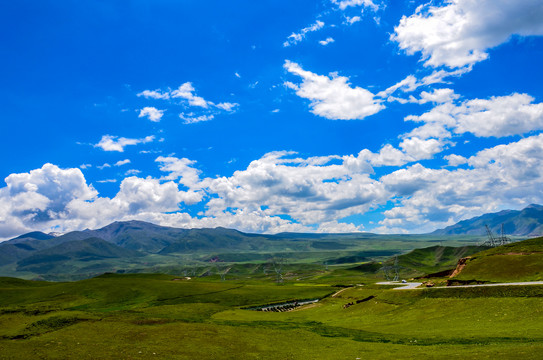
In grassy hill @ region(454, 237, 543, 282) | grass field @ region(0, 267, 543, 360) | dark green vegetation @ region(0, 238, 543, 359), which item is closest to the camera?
grass field @ region(0, 267, 543, 360)

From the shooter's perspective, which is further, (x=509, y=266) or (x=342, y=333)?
(x=509, y=266)

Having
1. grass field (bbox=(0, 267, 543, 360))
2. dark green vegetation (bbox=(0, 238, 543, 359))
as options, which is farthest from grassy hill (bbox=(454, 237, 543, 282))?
grass field (bbox=(0, 267, 543, 360))

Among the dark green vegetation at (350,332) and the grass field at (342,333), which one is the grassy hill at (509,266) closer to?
the dark green vegetation at (350,332)

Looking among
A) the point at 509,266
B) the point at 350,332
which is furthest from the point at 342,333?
the point at 509,266

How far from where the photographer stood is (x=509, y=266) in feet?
250

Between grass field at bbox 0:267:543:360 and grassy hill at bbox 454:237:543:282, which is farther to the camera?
grassy hill at bbox 454:237:543:282

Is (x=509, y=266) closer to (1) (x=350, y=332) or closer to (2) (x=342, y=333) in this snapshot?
(1) (x=350, y=332)

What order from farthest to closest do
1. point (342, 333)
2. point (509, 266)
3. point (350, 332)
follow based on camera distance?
point (509, 266) → point (350, 332) → point (342, 333)

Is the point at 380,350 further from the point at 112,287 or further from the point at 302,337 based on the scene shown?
the point at 112,287

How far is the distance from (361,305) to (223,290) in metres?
77.5

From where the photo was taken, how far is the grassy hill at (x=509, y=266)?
70562 millimetres

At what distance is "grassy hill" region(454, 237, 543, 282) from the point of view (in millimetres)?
70562

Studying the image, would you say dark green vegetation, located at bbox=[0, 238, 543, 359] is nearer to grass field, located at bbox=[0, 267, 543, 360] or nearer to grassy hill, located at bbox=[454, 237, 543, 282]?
grass field, located at bbox=[0, 267, 543, 360]

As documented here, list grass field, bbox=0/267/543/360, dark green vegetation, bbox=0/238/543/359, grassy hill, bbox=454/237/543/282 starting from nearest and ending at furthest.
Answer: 1. grass field, bbox=0/267/543/360
2. dark green vegetation, bbox=0/238/543/359
3. grassy hill, bbox=454/237/543/282
